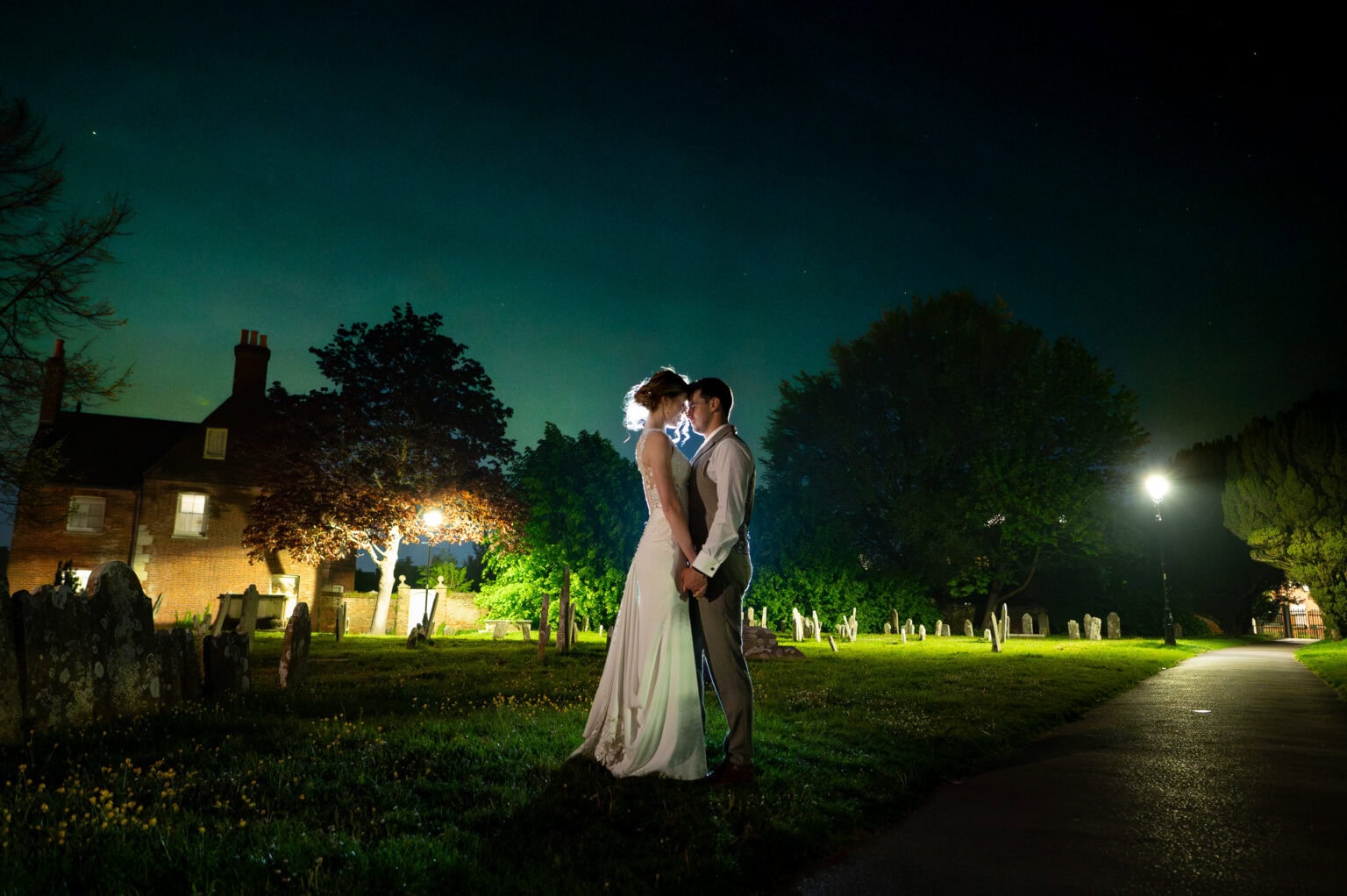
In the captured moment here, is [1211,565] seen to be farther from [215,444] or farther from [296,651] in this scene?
[215,444]

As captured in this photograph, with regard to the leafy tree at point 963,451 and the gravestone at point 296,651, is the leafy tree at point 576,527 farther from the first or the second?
the gravestone at point 296,651

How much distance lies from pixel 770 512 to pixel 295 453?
69.5 feet

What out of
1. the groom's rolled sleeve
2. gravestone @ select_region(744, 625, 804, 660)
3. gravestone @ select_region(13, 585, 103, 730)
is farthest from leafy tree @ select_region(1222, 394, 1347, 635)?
gravestone @ select_region(13, 585, 103, 730)

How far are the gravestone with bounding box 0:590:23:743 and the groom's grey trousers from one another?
4918mm

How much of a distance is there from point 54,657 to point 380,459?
24.3 m

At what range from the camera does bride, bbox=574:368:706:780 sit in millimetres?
5043

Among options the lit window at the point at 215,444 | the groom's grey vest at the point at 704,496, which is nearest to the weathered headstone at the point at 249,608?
the lit window at the point at 215,444

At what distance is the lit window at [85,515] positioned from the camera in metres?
32.6

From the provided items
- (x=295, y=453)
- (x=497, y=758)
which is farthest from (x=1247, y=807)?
(x=295, y=453)

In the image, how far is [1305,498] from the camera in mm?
28531

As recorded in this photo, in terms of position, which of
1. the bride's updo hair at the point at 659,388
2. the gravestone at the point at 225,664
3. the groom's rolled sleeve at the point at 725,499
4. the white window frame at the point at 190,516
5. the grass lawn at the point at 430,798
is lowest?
the grass lawn at the point at 430,798

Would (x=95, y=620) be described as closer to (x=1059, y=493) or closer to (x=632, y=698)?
(x=632, y=698)

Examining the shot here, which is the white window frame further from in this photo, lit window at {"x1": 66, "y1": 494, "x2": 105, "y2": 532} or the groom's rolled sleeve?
the groom's rolled sleeve

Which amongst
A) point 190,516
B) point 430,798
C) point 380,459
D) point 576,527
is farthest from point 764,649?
point 190,516
